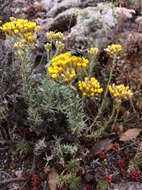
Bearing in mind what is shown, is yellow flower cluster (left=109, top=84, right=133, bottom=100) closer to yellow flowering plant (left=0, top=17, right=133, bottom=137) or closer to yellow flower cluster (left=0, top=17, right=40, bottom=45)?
yellow flowering plant (left=0, top=17, right=133, bottom=137)

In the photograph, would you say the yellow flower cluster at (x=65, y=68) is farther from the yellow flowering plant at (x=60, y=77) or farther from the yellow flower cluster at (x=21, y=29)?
the yellow flower cluster at (x=21, y=29)

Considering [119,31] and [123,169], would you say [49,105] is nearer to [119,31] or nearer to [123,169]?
[123,169]

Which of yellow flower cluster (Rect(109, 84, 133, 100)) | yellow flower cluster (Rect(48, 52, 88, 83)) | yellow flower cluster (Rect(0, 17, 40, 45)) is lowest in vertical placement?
yellow flower cluster (Rect(109, 84, 133, 100))

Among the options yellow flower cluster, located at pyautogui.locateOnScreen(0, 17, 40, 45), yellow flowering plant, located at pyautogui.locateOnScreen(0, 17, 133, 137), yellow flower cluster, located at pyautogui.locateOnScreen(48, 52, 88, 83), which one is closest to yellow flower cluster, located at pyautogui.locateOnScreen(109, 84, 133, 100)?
yellow flowering plant, located at pyautogui.locateOnScreen(0, 17, 133, 137)

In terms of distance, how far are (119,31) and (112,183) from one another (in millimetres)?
3121

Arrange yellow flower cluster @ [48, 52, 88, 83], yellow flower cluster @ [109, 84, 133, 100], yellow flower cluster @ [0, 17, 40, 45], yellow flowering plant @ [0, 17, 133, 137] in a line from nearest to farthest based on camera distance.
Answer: yellow flower cluster @ [48, 52, 88, 83], yellow flowering plant @ [0, 17, 133, 137], yellow flower cluster @ [109, 84, 133, 100], yellow flower cluster @ [0, 17, 40, 45]

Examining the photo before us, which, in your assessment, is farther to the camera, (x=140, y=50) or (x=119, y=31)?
(x=119, y=31)

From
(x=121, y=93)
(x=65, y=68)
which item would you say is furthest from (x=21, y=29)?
(x=121, y=93)

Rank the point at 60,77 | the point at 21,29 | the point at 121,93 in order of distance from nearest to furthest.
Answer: the point at 60,77
the point at 121,93
the point at 21,29

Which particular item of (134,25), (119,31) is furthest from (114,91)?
(134,25)

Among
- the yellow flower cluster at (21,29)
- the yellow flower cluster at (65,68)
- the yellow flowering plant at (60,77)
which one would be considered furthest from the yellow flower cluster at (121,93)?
the yellow flower cluster at (21,29)

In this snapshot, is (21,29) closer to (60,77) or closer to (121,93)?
(60,77)

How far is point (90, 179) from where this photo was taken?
2389 millimetres

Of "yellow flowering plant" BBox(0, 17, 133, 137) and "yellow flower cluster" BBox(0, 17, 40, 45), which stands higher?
"yellow flower cluster" BBox(0, 17, 40, 45)
